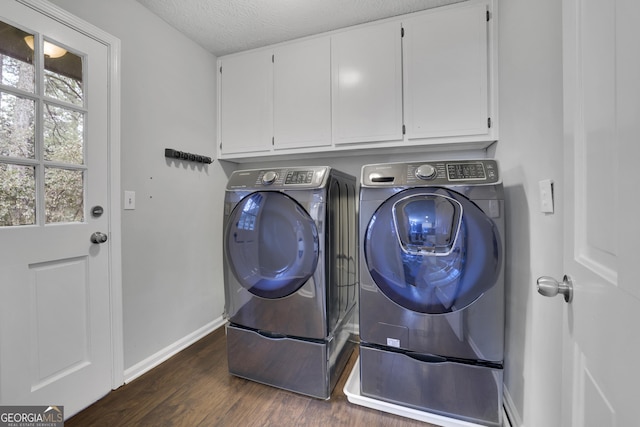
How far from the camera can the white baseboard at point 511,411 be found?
3.89 feet

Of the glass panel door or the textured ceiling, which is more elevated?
the textured ceiling

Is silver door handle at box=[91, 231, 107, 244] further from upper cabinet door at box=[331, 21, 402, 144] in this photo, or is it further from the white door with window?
upper cabinet door at box=[331, 21, 402, 144]

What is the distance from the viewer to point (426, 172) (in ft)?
3.99

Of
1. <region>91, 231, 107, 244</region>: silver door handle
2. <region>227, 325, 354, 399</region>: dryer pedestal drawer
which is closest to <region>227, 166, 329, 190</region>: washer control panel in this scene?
<region>91, 231, 107, 244</region>: silver door handle

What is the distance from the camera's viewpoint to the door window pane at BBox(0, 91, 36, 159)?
1100mm

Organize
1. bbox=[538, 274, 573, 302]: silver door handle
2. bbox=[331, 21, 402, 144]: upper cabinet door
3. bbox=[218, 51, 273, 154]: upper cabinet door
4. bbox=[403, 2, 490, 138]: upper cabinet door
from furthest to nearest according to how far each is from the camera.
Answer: bbox=[218, 51, 273, 154]: upper cabinet door, bbox=[331, 21, 402, 144]: upper cabinet door, bbox=[403, 2, 490, 138]: upper cabinet door, bbox=[538, 274, 573, 302]: silver door handle

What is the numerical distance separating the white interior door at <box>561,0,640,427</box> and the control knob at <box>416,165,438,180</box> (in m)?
0.60

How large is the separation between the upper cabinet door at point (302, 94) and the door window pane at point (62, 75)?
1.13 m

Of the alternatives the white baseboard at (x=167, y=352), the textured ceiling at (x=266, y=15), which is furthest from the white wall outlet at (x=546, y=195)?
the white baseboard at (x=167, y=352)

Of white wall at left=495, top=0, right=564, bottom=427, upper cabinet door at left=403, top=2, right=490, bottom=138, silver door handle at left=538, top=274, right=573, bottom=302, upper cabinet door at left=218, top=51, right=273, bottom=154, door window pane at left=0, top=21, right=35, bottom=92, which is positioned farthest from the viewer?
upper cabinet door at left=218, top=51, right=273, bottom=154

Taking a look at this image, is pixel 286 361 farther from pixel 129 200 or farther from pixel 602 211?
pixel 602 211

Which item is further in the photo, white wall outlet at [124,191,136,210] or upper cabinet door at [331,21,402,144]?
upper cabinet door at [331,21,402,144]

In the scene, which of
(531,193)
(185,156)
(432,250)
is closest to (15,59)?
(185,156)

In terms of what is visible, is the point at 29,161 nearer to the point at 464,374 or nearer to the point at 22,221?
the point at 22,221
